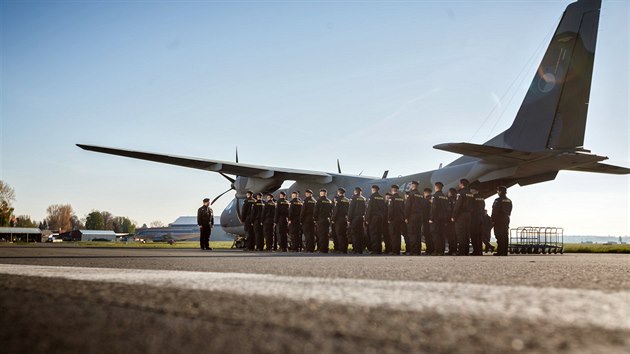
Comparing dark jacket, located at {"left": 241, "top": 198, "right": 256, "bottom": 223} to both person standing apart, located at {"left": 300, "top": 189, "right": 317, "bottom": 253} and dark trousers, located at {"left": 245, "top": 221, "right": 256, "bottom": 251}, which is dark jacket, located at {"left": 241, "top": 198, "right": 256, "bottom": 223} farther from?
person standing apart, located at {"left": 300, "top": 189, "right": 317, "bottom": 253}

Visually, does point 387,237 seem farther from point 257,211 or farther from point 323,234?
point 257,211

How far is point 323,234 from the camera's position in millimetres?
16062

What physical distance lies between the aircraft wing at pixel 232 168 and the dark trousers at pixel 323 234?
23.7ft

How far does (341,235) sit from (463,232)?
10.8 feet

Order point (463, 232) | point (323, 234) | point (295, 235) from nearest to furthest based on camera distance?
point (463, 232) → point (323, 234) → point (295, 235)

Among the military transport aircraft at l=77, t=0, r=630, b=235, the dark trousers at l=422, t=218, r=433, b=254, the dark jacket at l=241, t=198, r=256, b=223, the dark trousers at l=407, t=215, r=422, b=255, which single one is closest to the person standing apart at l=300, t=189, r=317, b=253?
the dark jacket at l=241, t=198, r=256, b=223

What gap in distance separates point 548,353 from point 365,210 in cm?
1432

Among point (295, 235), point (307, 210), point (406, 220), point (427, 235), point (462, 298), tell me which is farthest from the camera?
point (295, 235)

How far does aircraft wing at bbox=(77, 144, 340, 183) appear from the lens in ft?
72.6

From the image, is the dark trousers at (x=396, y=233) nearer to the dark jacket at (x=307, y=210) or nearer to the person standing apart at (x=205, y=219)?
A: the dark jacket at (x=307, y=210)

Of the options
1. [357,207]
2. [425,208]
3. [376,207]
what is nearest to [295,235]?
[357,207]

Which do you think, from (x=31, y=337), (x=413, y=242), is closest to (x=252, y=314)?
(x=31, y=337)

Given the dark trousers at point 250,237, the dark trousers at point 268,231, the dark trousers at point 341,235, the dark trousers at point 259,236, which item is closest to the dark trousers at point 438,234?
the dark trousers at point 341,235

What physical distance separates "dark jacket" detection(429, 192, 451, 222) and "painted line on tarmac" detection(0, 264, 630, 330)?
10.9 metres
